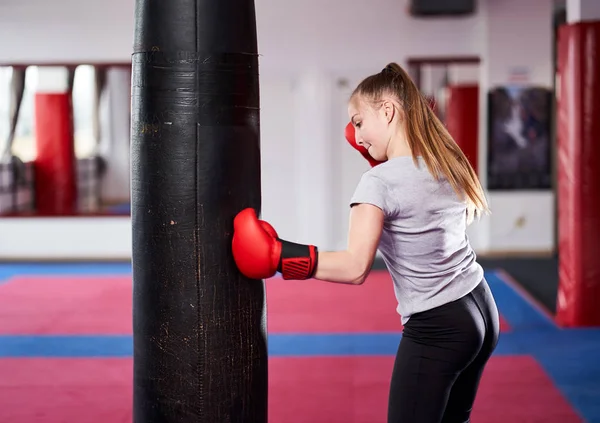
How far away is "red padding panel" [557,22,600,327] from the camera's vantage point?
16.4 ft

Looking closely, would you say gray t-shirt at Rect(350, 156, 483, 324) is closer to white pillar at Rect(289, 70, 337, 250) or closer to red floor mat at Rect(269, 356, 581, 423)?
red floor mat at Rect(269, 356, 581, 423)

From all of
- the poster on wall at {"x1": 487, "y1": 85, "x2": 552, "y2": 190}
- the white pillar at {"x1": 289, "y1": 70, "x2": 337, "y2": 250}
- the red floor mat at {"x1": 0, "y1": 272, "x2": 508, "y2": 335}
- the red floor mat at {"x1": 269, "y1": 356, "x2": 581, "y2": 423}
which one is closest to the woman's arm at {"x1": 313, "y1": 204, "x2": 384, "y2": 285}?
the red floor mat at {"x1": 269, "y1": 356, "x2": 581, "y2": 423}

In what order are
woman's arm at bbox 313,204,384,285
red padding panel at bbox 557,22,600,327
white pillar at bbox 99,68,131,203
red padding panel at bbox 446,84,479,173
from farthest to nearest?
white pillar at bbox 99,68,131,203, red padding panel at bbox 446,84,479,173, red padding panel at bbox 557,22,600,327, woman's arm at bbox 313,204,384,285

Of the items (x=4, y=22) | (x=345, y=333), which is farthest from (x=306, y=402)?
(x=4, y=22)

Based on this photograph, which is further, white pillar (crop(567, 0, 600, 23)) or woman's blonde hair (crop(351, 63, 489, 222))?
white pillar (crop(567, 0, 600, 23))

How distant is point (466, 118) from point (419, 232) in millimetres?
7381

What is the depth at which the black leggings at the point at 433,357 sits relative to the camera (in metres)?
1.81

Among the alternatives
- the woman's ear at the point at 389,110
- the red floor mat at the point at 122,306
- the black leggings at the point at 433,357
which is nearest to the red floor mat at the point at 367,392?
the red floor mat at the point at 122,306

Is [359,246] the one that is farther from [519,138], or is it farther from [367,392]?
[519,138]

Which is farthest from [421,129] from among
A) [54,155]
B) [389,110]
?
[54,155]

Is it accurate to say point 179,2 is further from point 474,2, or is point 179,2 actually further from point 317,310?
point 474,2

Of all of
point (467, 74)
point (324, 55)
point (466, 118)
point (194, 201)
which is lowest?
point (194, 201)

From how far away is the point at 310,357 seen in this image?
4.31 m

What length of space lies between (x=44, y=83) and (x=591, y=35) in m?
7.47
